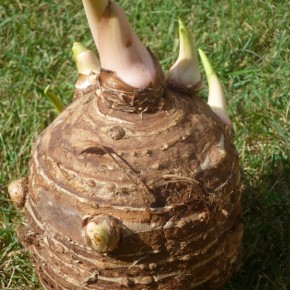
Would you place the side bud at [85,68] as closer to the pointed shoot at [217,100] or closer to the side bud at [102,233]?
the pointed shoot at [217,100]

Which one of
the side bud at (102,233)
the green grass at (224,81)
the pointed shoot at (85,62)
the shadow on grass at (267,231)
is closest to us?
the side bud at (102,233)

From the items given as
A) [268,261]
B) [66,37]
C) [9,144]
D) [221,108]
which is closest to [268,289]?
[268,261]

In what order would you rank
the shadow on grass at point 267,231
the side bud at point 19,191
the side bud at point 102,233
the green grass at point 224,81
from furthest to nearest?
1. the green grass at point 224,81
2. the shadow on grass at point 267,231
3. the side bud at point 19,191
4. the side bud at point 102,233

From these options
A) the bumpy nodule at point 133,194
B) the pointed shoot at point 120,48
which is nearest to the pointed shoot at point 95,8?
the pointed shoot at point 120,48

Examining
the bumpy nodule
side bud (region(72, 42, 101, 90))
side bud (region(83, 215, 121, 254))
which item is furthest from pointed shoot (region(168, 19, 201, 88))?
side bud (region(83, 215, 121, 254))

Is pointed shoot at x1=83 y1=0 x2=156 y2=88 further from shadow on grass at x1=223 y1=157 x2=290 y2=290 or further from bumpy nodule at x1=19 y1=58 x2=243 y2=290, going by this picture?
shadow on grass at x1=223 y1=157 x2=290 y2=290

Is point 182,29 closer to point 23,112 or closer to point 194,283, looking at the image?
point 194,283
